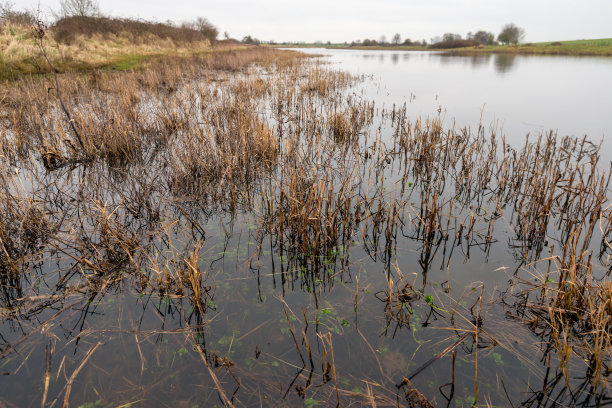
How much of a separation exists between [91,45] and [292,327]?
27.7 metres

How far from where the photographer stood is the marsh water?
7.79ft

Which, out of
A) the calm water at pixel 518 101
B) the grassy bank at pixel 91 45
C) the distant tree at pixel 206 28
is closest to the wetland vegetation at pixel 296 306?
the calm water at pixel 518 101

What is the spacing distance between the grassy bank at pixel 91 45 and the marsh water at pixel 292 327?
36.1 ft

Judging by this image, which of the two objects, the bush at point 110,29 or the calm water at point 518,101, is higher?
the bush at point 110,29

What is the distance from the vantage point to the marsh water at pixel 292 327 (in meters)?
2.38

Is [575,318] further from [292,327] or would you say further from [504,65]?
[504,65]

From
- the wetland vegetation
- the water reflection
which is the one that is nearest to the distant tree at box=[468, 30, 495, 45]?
the water reflection

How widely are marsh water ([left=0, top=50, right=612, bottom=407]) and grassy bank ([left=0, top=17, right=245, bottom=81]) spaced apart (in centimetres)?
1101

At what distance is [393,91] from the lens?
15.8m

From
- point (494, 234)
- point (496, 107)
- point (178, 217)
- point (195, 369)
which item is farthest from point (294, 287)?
point (496, 107)

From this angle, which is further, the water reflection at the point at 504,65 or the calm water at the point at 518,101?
the water reflection at the point at 504,65

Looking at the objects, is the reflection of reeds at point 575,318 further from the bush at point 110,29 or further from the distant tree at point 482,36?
the distant tree at point 482,36

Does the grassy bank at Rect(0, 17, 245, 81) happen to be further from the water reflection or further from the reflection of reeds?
the water reflection

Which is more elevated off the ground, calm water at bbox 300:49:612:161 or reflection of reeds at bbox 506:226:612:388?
calm water at bbox 300:49:612:161
